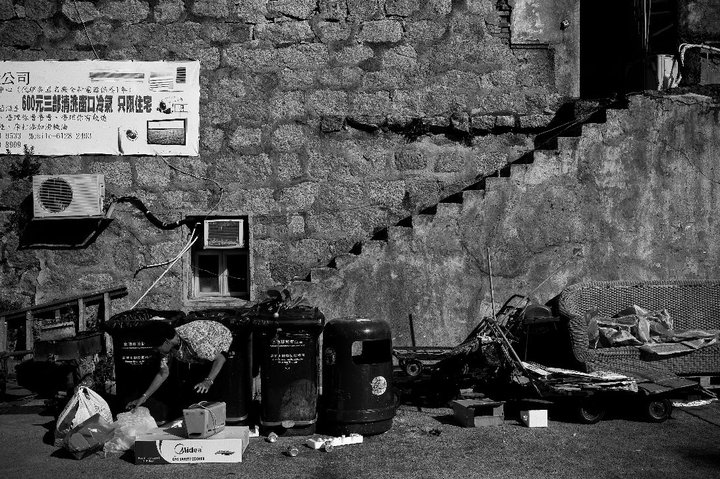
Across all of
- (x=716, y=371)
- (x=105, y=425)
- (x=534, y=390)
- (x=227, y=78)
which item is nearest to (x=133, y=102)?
(x=227, y=78)

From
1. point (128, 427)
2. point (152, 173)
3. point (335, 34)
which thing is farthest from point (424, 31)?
point (128, 427)

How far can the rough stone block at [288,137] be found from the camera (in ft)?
30.7

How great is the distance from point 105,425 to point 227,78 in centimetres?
458

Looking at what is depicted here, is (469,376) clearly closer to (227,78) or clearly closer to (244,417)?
(244,417)

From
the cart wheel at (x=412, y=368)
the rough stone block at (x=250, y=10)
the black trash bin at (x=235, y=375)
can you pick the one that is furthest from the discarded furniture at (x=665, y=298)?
the rough stone block at (x=250, y=10)

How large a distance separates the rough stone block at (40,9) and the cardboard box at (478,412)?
666 cm

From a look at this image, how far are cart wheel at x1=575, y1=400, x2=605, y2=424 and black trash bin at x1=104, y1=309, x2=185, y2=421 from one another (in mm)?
3632

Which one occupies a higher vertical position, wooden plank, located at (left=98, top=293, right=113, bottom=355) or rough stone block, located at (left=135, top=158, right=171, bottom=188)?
rough stone block, located at (left=135, top=158, right=171, bottom=188)

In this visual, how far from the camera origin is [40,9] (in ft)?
30.8

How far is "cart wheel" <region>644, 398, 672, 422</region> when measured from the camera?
7.06m

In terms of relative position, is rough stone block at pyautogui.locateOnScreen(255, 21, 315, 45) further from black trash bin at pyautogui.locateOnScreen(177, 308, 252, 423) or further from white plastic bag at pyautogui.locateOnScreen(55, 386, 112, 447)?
white plastic bag at pyautogui.locateOnScreen(55, 386, 112, 447)

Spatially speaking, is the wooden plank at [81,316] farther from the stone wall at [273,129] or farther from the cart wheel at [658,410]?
the cart wheel at [658,410]

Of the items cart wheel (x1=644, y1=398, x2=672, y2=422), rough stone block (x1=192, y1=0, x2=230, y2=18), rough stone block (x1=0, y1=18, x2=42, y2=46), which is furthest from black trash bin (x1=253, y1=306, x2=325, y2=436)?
rough stone block (x1=0, y1=18, x2=42, y2=46)

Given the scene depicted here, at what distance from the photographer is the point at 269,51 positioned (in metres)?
9.39
